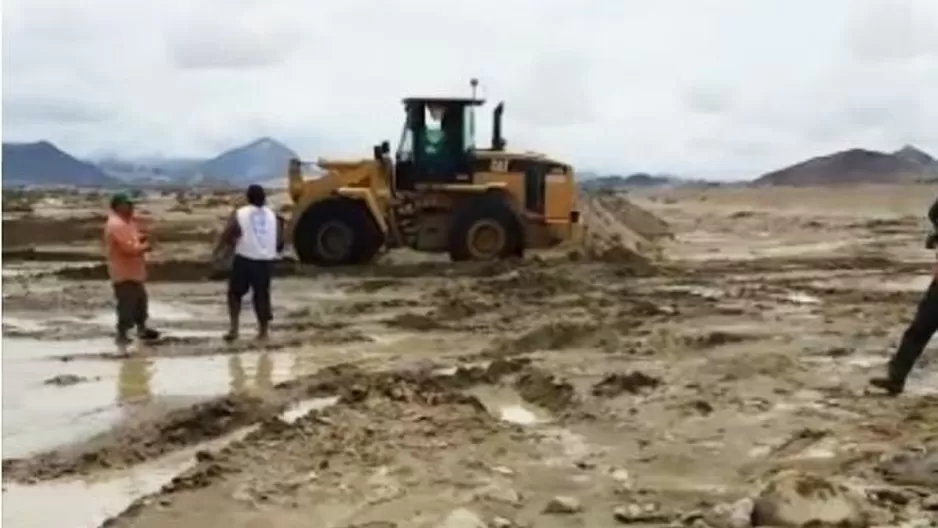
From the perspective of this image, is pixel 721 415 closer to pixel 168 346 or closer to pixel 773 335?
pixel 773 335

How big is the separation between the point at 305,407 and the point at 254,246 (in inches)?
160

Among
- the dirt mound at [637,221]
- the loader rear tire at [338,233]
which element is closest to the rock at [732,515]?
the loader rear tire at [338,233]

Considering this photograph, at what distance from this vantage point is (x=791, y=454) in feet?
27.9

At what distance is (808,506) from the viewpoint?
259 inches

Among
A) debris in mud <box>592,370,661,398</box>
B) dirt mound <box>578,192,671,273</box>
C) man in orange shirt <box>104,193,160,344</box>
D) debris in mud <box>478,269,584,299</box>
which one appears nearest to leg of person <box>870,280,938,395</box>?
debris in mud <box>592,370,661,398</box>

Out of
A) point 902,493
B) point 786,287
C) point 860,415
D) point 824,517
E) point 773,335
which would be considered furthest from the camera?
point 786,287

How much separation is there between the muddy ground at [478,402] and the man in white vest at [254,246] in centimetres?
52

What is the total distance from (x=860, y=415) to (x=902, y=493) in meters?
2.46

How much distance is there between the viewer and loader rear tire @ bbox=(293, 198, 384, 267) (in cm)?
2309

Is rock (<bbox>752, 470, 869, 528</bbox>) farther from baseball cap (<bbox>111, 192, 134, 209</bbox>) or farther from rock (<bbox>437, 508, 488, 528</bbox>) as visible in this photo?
baseball cap (<bbox>111, 192, 134, 209</bbox>)

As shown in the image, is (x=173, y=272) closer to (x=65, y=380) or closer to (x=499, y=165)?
(x=499, y=165)

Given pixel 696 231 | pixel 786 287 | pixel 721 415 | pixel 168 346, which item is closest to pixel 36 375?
pixel 168 346

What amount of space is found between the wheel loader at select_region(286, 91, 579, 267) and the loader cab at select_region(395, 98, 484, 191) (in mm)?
15

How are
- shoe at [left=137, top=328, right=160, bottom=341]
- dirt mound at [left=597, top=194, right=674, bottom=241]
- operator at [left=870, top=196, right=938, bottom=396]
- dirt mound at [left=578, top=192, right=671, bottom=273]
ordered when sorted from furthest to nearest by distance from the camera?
dirt mound at [left=597, top=194, right=674, bottom=241] < dirt mound at [left=578, top=192, right=671, bottom=273] < shoe at [left=137, top=328, right=160, bottom=341] < operator at [left=870, top=196, right=938, bottom=396]
